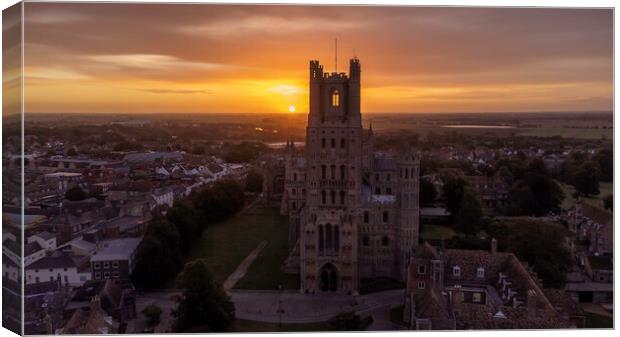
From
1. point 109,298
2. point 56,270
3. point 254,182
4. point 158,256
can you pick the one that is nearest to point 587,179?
point 158,256

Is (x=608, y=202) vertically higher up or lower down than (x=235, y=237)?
higher up

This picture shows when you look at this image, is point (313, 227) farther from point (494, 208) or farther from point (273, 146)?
point (494, 208)

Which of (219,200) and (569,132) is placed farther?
(219,200)

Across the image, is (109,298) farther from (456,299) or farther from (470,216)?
(470,216)

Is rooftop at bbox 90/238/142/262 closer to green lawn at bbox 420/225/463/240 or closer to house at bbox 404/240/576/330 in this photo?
house at bbox 404/240/576/330

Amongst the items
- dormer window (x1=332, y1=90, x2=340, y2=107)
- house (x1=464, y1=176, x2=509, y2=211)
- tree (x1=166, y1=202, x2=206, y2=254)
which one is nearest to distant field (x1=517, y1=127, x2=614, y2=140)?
dormer window (x1=332, y1=90, x2=340, y2=107)

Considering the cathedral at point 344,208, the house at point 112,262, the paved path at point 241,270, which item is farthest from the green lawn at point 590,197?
the house at point 112,262

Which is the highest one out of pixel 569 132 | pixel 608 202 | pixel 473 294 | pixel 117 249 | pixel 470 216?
pixel 569 132

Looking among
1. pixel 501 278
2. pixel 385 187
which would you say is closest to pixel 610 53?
pixel 501 278
